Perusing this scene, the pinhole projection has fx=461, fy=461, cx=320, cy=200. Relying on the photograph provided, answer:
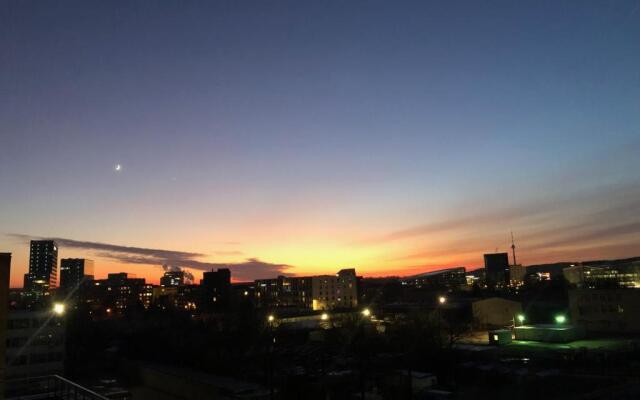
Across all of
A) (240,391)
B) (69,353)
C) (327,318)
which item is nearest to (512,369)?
(240,391)

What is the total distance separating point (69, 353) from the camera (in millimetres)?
40000

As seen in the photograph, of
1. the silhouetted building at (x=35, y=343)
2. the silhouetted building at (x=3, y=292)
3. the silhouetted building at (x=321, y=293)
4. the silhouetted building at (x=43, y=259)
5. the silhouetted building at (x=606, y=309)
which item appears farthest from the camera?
the silhouetted building at (x=43, y=259)

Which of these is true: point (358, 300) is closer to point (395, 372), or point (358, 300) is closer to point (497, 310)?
point (497, 310)

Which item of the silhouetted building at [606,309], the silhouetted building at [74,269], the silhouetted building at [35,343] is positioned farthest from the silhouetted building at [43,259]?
the silhouetted building at [606,309]

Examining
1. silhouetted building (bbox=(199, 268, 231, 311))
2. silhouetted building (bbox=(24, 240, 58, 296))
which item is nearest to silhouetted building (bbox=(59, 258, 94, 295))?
silhouetted building (bbox=(24, 240, 58, 296))

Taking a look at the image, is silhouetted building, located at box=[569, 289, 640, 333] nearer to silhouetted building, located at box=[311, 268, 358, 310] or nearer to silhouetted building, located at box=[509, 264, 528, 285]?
silhouetted building, located at box=[311, 268, 358, 310]

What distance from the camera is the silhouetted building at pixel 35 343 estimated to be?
35312 mm

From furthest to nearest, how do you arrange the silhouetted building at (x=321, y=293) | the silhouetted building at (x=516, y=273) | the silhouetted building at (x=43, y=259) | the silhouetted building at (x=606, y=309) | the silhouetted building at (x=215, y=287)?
the silhouetted building at (x=43, y=259)
the silhouetted building at (x=516, y=273)
the silhouetted building at (x=215, y=287)
the silhouetted building at (x=321, y=293)
the silhouetted building at (x=606, y=309)

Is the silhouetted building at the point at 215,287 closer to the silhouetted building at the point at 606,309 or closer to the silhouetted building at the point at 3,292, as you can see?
the silhouetted building at the point at 606,309

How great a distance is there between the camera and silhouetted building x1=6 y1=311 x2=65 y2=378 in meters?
35.3

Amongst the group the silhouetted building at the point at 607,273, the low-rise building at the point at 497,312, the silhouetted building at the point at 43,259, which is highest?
the silhouetted building at the point at 43,259

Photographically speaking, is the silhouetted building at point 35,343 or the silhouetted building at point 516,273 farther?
the silhouetted building at point 516,273

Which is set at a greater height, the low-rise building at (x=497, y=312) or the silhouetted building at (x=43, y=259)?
the silhouetted building at (x=43, y=259)

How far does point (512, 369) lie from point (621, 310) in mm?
20054
